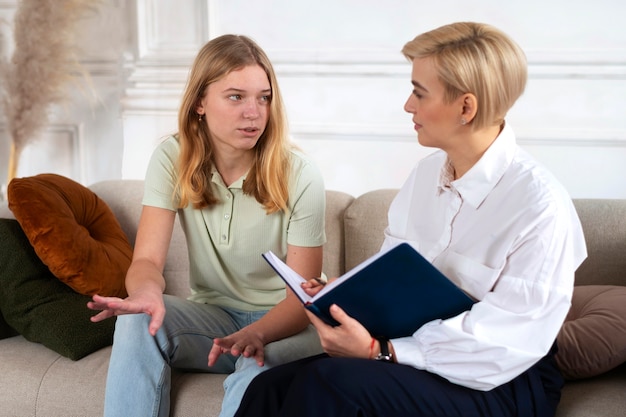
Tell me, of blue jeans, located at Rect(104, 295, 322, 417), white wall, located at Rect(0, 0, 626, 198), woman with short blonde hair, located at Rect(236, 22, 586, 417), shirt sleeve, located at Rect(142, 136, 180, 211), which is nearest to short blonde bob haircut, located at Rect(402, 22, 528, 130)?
woman with short blonde hair, located at Rect(236, 22, 586, 417)

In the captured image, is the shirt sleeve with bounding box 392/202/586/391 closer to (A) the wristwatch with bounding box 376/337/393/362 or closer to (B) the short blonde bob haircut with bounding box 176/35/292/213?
Answer: (A) the wristwatch with bounding box 376/337/393/362

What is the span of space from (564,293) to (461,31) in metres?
0.54

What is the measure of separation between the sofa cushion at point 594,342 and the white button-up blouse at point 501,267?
38 centimetres

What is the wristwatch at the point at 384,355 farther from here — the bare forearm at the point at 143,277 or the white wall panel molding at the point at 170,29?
the white wall panel molding at the point at 170,29

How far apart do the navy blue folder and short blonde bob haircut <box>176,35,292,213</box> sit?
1.46 feet

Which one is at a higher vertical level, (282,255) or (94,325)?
(282,255)

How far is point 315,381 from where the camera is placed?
1522 mm

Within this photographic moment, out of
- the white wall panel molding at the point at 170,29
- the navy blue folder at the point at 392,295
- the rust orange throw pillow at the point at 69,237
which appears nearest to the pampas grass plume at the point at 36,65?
the white wall panel molding at the point at 170,29

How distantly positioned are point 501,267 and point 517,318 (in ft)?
0.35

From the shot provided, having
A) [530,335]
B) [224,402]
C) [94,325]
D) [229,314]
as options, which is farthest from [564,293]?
[94,325]

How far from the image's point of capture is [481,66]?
1.58 m

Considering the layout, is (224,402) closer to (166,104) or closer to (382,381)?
(382,381)

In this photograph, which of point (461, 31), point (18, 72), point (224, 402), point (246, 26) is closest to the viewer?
point (461, 31)

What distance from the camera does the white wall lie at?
2760 mm
